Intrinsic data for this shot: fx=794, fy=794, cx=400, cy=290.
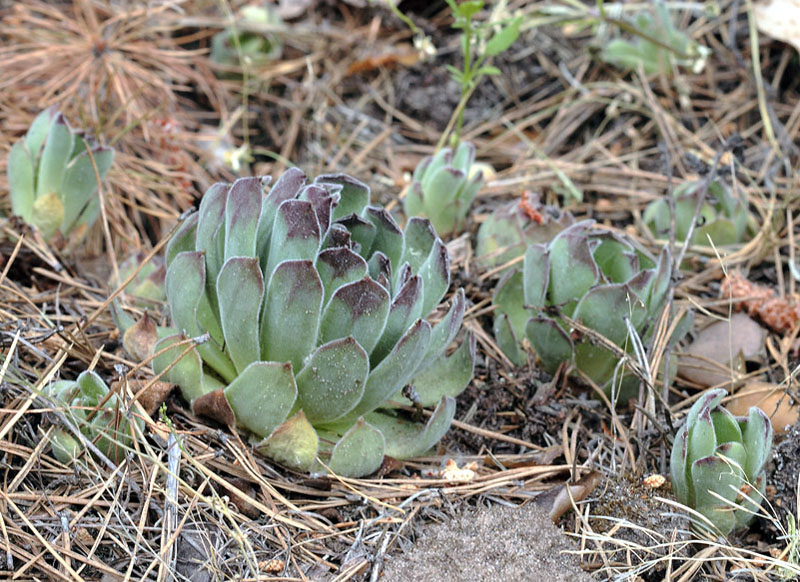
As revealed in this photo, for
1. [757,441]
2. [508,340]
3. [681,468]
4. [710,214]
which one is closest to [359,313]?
[508,340]

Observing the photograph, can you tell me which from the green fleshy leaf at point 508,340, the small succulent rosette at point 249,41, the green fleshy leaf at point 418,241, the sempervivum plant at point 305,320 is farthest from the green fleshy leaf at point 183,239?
the small succulent rosette at point 249,41

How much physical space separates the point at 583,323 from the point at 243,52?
6.89 feet

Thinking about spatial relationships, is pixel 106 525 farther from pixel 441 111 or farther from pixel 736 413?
pixel 441 111

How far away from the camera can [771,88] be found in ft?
10.7

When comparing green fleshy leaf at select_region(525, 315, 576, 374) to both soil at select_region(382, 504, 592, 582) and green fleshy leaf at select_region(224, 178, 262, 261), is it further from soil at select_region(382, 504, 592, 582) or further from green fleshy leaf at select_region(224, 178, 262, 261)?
green fleshy leaf at select_region(224, 178, 262, 261)

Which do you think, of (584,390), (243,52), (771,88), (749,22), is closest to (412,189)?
(584,390)

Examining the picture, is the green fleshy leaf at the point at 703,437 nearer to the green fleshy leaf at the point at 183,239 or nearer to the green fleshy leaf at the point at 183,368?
the green fleshy leaf at the point at 183,368

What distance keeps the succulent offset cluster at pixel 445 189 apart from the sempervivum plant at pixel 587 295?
1.51 feet

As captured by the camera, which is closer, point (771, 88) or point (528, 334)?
point (528, 334)

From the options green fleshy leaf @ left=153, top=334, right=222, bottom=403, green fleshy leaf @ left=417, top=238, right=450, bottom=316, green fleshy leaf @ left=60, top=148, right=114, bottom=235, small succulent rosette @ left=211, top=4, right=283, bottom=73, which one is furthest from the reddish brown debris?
small succulent rosette @ left=211, top=4, right=283, bottom=73

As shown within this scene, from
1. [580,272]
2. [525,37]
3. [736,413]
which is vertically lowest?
[736,413]

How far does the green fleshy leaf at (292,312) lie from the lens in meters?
1.70

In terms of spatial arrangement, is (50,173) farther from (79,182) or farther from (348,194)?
(348,194)

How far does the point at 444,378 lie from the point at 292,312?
Result: 1.67 feet
